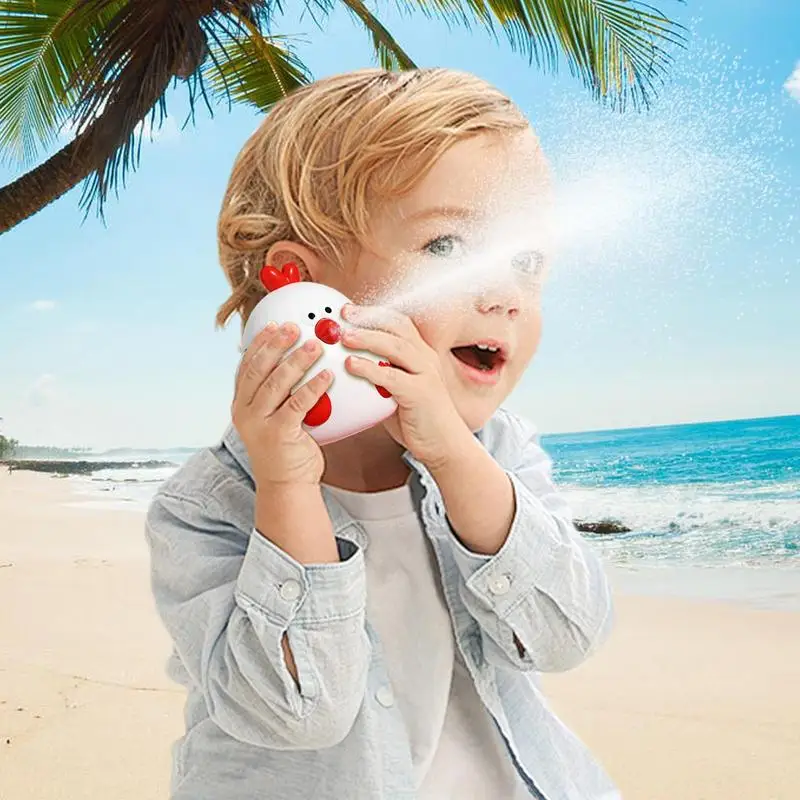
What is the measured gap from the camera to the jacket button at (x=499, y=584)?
3.49ft

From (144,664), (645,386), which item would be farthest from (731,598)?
(645,386)

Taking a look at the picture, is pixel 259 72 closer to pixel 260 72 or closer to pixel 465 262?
pixel 260 72

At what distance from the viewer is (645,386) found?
1817 cm

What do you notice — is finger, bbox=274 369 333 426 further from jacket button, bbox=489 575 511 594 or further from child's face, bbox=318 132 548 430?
jacket button, bbox=489 575 511 594

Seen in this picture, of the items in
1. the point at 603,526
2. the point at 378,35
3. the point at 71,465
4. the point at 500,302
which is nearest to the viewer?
the point at 500,302

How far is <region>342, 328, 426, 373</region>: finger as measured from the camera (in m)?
0.94

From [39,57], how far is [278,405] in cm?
405

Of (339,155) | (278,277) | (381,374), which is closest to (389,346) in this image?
(381,374)

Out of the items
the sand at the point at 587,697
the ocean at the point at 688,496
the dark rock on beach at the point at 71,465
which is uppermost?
the sand at the point at 587,697

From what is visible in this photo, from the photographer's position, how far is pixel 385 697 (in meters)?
1.10

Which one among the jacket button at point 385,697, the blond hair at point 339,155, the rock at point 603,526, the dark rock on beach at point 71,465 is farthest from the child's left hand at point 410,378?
the dark rock on beach at point 71,465

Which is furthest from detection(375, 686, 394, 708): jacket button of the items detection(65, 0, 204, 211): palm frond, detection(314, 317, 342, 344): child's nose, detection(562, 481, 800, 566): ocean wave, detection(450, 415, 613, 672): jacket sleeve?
detection(562, 481, 800, 566): ocean wave

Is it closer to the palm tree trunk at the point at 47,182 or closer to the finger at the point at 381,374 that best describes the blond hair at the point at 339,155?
the finger at the point at 381,374

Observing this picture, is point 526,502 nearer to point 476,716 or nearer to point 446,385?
point 446,385
